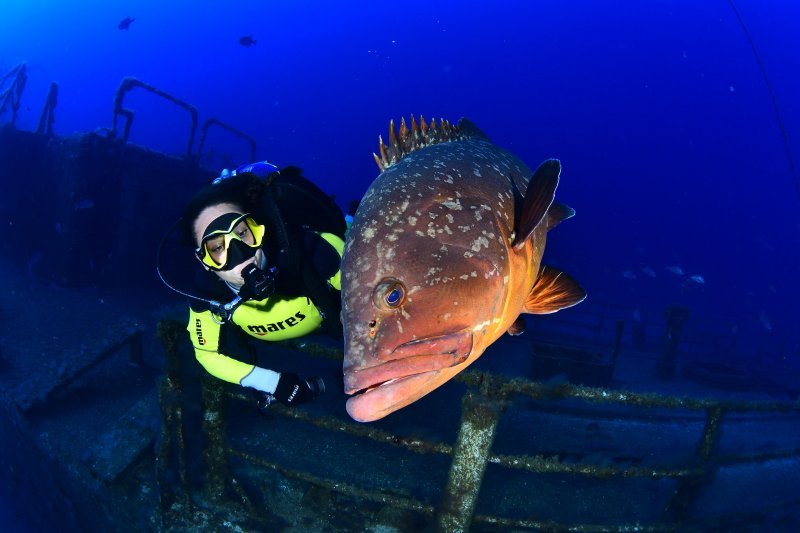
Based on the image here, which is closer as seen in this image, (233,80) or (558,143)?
(558,143)

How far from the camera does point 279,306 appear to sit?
128 inches

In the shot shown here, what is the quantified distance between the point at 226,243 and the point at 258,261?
0.25 meters

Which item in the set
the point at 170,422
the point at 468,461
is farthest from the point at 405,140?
the point at 170,422

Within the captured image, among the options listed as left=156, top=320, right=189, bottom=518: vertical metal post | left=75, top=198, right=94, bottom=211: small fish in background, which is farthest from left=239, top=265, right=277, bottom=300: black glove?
left=75, top=198, right=94, bottom=211: small fish in background

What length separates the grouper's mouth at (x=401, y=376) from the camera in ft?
3.99

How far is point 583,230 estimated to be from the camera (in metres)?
94.1

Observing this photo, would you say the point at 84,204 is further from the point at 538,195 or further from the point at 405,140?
the point at 538,195

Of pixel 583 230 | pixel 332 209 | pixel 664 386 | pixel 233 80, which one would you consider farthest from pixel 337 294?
pixel 233 80

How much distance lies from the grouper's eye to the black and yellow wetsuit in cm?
158

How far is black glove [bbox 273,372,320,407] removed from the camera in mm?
2980

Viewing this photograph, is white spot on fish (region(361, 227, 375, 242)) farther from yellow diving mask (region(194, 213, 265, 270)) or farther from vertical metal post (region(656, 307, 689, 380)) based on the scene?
vertical metal post (region(656, 307, 689, 380))

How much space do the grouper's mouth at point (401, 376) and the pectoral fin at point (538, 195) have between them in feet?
1.67

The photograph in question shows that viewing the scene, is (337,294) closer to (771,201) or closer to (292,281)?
(292,281)

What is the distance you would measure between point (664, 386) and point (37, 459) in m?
12.7
